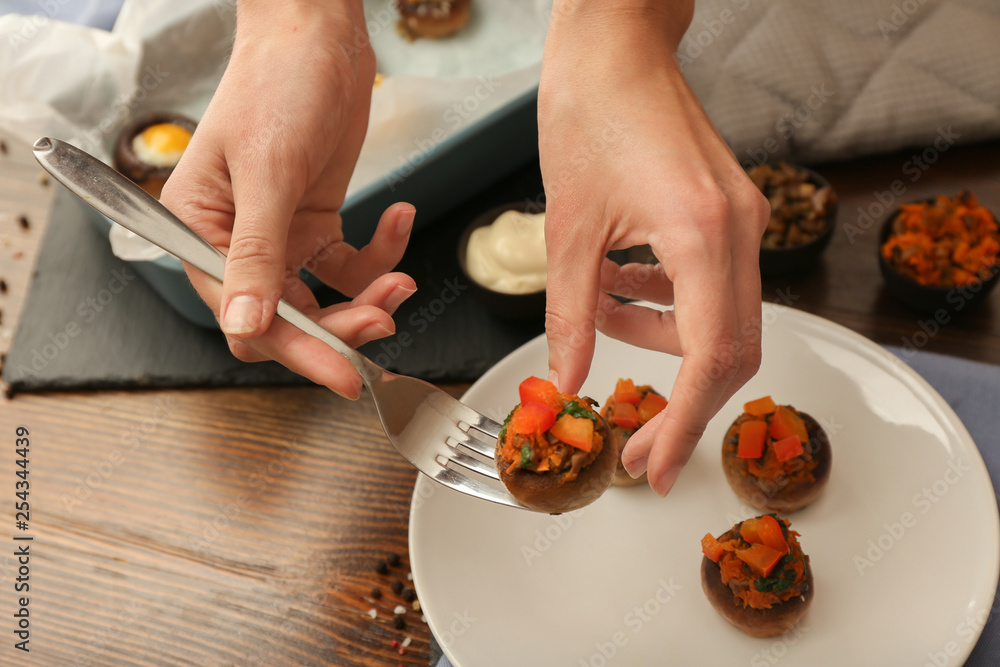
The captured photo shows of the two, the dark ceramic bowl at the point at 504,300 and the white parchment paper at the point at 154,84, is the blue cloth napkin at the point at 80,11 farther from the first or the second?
the dark ceramic bowl at the point at 504,300

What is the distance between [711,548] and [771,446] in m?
0.34

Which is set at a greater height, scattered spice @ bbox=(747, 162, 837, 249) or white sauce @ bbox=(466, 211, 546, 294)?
scattered spice @ bbox=(747, 162, 837, 249)

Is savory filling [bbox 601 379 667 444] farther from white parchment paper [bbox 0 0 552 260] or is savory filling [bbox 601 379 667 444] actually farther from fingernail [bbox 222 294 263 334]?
white parchment paper [bbox 0 0 552 260]

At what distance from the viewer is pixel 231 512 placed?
7.44ft

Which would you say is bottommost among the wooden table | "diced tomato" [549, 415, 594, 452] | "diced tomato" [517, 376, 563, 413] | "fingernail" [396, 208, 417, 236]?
the wooden table

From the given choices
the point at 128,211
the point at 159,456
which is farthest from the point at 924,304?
the point at 159,456

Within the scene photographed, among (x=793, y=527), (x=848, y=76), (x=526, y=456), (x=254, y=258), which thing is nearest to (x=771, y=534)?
(x=793, y=527)

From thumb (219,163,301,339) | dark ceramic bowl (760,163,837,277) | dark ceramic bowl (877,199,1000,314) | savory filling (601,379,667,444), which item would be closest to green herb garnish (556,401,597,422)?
savory filling (601,379,667,444)

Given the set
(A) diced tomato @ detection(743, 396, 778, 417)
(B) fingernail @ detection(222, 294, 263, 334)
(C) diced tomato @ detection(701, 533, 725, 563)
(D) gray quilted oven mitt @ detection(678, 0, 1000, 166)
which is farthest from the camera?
(D) gray quilted oven mitt @ detection(678, 0, 1000, 166)

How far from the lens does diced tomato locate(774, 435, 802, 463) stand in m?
1.95

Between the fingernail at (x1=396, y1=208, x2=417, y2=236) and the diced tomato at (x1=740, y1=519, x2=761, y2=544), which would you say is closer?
the diced tomato at (x1=740, y1=519, x2=761, y2=544)

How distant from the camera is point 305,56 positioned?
194 cm

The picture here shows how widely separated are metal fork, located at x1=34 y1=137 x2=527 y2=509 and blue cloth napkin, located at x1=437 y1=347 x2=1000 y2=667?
4.44ft

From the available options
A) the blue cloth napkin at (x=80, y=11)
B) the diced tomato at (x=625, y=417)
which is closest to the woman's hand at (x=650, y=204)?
the diced tomato at (x=625, y=417)
